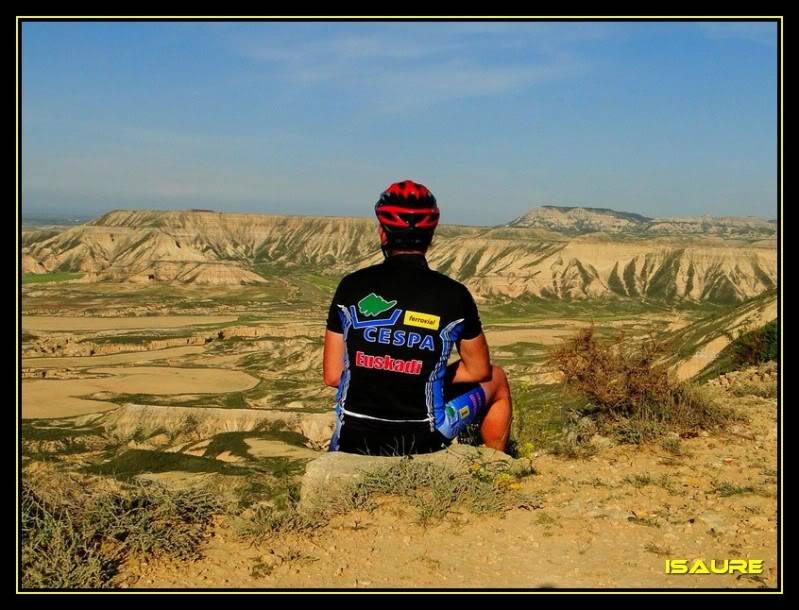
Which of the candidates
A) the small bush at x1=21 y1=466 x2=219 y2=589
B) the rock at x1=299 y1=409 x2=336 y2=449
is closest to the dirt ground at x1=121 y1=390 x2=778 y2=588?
the small bush at x1=21 y1=466 x2=219 y2=589

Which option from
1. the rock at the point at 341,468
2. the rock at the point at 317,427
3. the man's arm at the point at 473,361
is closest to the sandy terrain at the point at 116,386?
the rock at the point at 317,427

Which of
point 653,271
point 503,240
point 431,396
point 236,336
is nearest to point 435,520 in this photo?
point 431,396

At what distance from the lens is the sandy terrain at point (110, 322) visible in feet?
356

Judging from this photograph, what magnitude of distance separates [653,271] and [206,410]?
5441 inches

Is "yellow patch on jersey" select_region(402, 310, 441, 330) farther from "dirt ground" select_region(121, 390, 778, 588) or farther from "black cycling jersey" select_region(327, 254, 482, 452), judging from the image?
"dirt ground" select_region(121, 390, 778, 588)

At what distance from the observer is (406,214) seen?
20.3 ft

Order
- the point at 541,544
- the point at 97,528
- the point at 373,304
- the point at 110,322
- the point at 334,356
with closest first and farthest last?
the point at 97,528 → the point at 541,544 → the point at 373,304 → the point at 334,356 → the point at 110,322

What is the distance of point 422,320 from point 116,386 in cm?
7014

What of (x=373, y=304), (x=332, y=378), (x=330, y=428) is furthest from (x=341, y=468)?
(x=330, y=428)

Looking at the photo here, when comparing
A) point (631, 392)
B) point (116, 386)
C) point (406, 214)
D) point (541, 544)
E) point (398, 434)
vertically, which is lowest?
point (116, 386)

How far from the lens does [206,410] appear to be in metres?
50.8

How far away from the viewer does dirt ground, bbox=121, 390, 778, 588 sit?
539cm

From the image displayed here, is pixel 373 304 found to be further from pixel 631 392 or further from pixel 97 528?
pixel 631 392

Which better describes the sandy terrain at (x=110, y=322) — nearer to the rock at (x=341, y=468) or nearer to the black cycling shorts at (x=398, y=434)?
the rock at (x=341, y=468)
